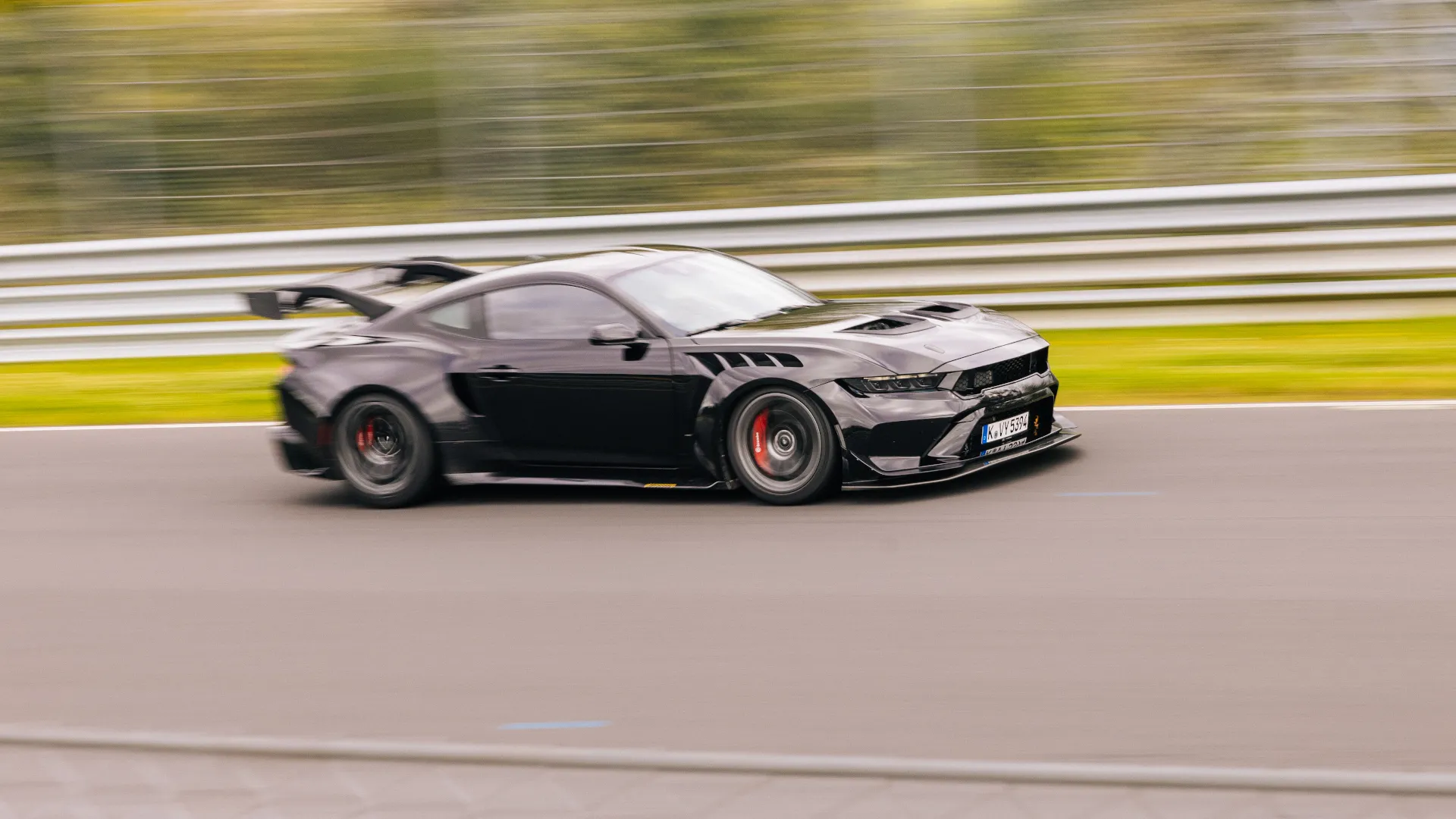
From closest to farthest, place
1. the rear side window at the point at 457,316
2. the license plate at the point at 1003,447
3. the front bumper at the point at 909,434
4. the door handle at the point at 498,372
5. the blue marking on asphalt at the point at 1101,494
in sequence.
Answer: the front bumper at the point at 909,434 < the blue marking on asphalt at the point at 1101,494 < the license plate at the point at 1003,447 < the door handle at the point at 498,372 < the rear side window at the point at 457,316

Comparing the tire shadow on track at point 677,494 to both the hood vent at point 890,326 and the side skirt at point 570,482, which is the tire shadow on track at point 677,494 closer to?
the side skirt at point 570,482

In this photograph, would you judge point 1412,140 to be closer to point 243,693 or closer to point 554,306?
point 554,306

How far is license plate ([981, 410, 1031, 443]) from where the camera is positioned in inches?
318

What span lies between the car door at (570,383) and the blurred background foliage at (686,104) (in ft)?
17.4

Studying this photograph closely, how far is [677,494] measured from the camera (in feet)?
28.8

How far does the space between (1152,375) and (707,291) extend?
383 cm

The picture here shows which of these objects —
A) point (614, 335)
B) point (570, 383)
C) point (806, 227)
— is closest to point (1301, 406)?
point (614, 335)

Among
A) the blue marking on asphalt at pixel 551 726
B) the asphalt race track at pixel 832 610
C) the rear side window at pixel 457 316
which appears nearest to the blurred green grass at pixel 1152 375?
the asphalt race track at pixel 832 610

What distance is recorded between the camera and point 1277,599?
6.16 m

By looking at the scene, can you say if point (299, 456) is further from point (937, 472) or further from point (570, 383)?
point (937, 472)

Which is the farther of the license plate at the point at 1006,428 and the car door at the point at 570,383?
the car door at the point at 570,383

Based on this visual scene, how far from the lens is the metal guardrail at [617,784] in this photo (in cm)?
409

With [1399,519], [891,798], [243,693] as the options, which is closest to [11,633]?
[243,693]

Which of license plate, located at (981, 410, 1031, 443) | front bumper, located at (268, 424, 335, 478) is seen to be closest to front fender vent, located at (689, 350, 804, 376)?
license plate, located at (981, 410, 1031, 443)
